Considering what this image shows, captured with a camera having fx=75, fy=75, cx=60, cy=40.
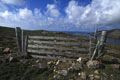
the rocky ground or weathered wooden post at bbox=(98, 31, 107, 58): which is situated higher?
weathered wooden post at bbox=(98, 31, 107, 58)

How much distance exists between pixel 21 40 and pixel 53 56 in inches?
143

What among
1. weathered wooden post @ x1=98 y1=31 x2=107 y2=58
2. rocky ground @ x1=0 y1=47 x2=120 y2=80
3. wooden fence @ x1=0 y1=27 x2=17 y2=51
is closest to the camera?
rocky ground @ x1=0 y1=47 x2=120 y2=80

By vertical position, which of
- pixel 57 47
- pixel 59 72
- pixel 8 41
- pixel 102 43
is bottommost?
pixel 59 72

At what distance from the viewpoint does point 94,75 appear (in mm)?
4652

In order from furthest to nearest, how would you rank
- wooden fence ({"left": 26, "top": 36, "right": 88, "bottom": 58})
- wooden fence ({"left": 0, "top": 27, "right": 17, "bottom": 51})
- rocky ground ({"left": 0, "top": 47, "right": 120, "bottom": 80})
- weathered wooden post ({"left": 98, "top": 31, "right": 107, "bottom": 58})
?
wooden fence ({"left": 0, "top": 27, "right": 17, "bottom": 51})
wooden fence ({"left": 26, "top": 36, "right": 88, "bottom": 58})
weathered wooden post ({"left": 98, "top": 31, "right": 107, "bottom": 58})
rocky ground ({"left": 0, "top": 47, "right": 120, "bottom": 80})

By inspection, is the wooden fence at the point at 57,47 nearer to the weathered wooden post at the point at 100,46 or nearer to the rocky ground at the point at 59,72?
the weathered wooden post at the point at 100,46

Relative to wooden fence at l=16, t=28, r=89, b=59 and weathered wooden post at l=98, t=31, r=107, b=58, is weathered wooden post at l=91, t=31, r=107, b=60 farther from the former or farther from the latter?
wooden fence at l=16, t=28, r=89, b=59

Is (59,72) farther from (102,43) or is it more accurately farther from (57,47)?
(102,43)

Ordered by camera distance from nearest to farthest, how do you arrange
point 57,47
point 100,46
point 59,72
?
point 59,72, point 100,46, point 57,47

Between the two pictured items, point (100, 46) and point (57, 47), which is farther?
point (57, 47)

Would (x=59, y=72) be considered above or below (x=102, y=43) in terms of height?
below

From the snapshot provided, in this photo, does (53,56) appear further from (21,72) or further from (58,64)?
(21,72)

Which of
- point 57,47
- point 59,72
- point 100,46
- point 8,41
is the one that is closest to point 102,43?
point 100,46

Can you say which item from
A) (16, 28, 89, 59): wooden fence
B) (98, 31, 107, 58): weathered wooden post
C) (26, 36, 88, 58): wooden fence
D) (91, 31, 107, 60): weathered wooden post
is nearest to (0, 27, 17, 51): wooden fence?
(16, 28, 89, 59): wooden fence
